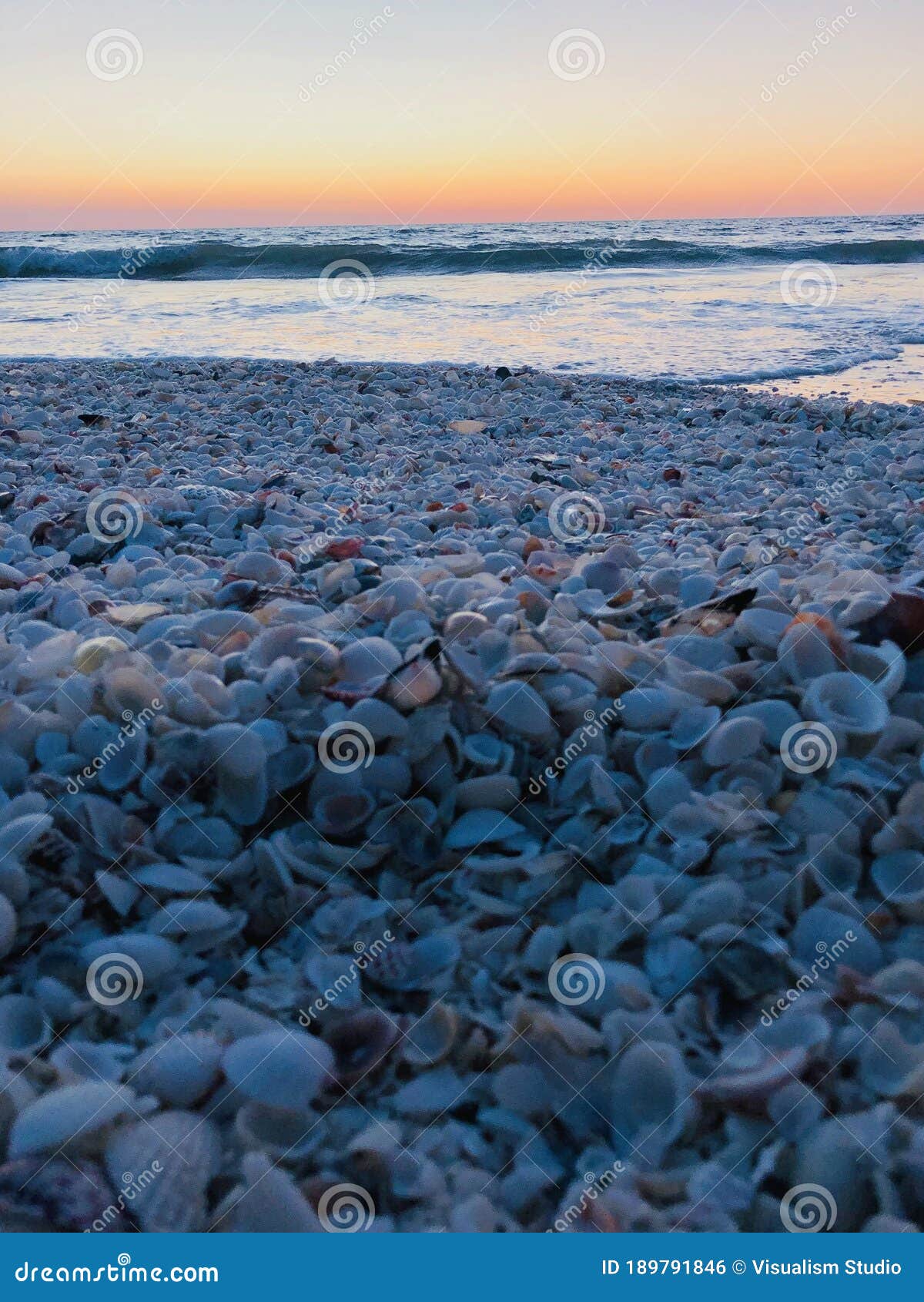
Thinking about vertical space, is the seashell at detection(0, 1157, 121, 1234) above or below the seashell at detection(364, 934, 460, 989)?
below

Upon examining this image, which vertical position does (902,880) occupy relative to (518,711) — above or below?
below

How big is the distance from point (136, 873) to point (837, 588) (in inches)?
58.8

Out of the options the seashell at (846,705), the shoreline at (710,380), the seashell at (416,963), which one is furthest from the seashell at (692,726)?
the shoreline at (710,380)

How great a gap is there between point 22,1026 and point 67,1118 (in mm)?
201

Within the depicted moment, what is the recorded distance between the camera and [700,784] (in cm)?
161

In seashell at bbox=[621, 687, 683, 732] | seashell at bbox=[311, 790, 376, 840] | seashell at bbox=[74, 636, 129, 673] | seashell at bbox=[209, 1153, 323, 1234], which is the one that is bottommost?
seashell at bbox=[209, 1153, 323, 1234]

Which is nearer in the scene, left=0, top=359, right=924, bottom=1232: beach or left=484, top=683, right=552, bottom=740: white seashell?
left=0, top=359, right=924, bottom=1232: beach

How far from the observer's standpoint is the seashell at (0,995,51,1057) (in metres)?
1.26

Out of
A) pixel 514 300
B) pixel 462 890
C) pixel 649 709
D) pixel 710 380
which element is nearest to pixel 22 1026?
pixel 462 890

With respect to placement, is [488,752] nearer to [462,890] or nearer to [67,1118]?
[462,890]

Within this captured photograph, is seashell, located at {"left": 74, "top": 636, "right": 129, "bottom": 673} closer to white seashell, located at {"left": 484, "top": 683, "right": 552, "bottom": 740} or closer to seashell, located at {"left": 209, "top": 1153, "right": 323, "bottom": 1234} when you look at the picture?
white seashell, located at {"left": 484, "top": 683, "right": 552, "bottom": 740}

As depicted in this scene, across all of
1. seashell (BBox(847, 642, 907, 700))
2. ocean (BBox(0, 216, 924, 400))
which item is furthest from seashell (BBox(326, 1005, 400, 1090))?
ocean (BBox(0, 216, 924, 400))

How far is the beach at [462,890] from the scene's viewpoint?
44.2 inches

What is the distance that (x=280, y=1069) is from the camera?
1.20m
